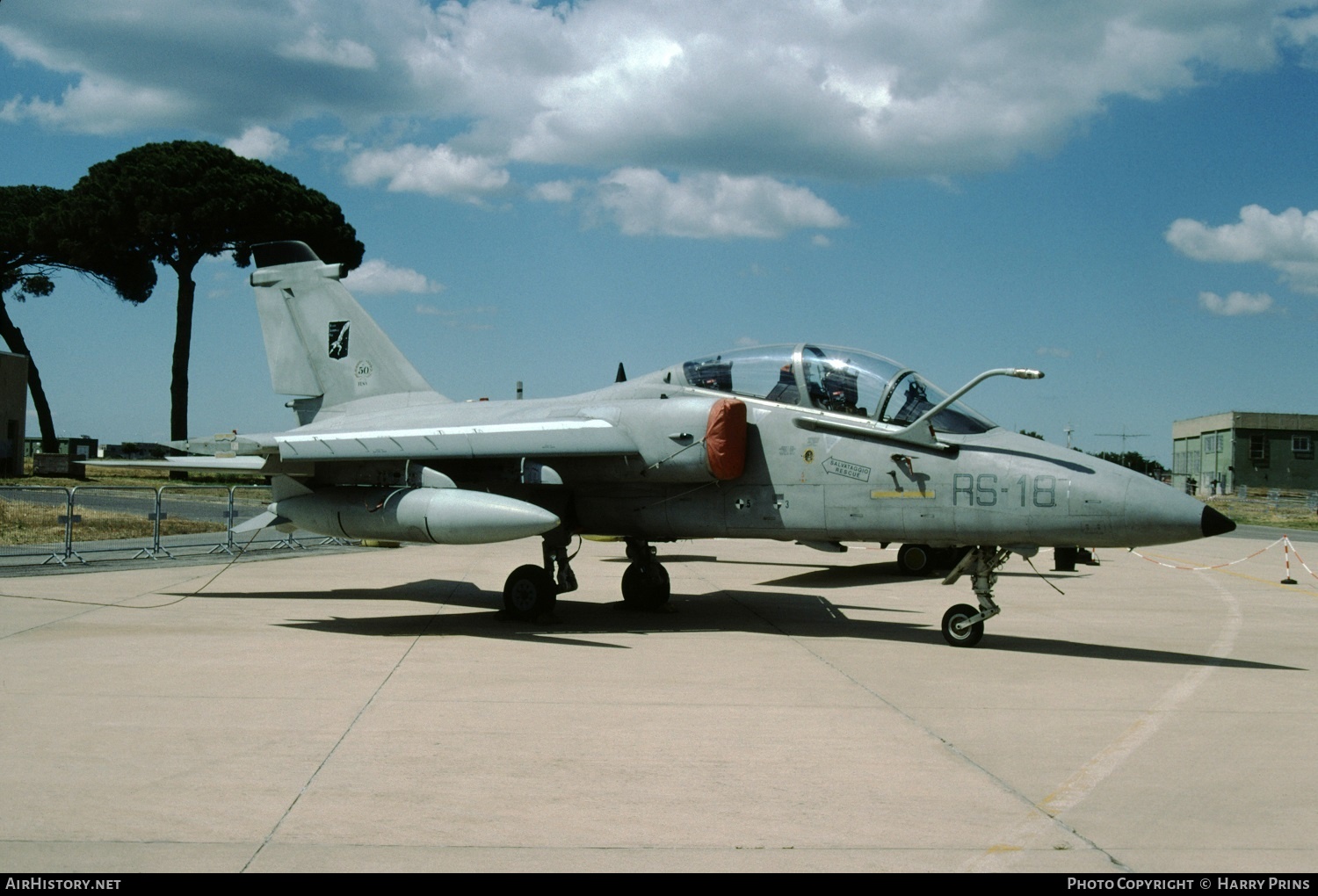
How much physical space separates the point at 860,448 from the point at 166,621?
7393 millimetres

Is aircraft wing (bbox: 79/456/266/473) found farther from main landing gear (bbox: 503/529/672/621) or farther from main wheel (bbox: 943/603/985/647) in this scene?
main wheel (bbox: 943/603/985/647)

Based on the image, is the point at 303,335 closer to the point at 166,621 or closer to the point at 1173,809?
the point at 166,621

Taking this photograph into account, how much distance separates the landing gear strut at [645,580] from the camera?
42.2 ft

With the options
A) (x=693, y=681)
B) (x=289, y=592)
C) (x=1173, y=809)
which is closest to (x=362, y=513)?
(x=289, y=592)

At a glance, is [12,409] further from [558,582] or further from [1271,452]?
[1271,452]

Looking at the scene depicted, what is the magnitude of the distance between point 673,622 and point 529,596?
1688 mm

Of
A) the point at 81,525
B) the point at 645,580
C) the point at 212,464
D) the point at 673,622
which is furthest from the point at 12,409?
the point at 673,622

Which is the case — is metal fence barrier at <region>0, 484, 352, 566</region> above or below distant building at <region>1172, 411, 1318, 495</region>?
below

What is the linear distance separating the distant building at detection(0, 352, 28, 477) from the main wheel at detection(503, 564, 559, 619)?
126ft

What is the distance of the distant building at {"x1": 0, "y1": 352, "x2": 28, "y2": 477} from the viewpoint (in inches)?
1657

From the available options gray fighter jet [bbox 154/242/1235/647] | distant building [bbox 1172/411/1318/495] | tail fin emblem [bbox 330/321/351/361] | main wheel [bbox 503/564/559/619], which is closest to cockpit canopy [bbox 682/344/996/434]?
gray fighter jet [bbox 154/242/1235/647]

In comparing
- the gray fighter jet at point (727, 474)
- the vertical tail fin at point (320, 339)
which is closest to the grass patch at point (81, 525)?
the vertical tail fin at point (320, 339)

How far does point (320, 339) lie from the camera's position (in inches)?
556

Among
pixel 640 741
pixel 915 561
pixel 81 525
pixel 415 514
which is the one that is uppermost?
pixel 415 514
